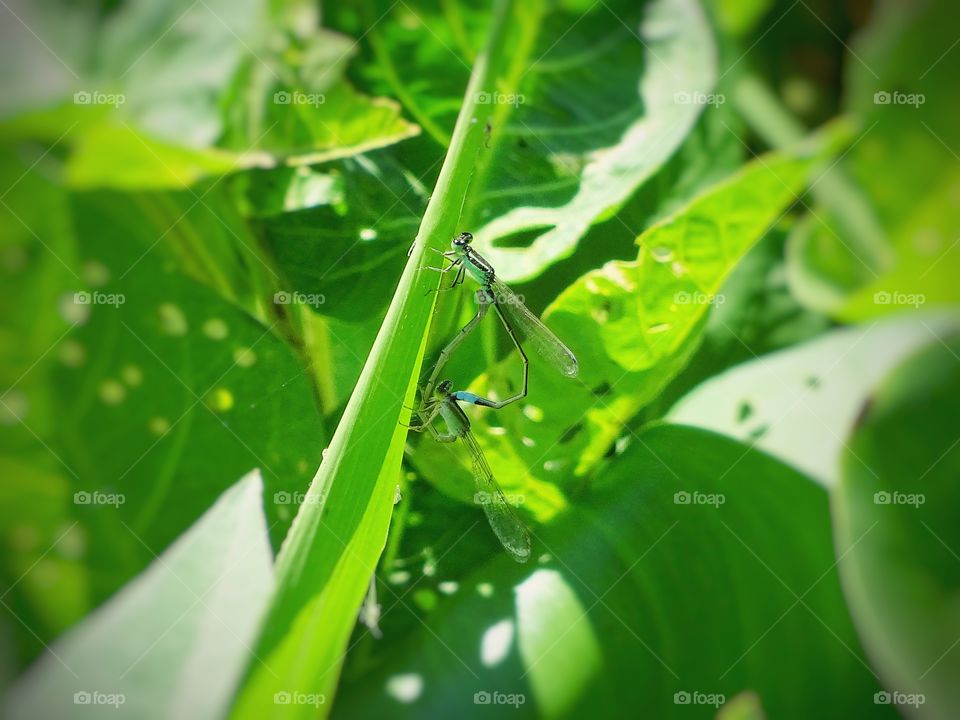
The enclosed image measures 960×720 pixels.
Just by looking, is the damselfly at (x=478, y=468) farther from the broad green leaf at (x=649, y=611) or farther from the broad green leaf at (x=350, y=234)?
the broad green leaf at (x=350, y=234)

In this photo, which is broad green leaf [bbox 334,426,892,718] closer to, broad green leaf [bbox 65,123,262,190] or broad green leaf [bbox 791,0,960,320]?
broad green leaf [bbox 791,0,960,320]

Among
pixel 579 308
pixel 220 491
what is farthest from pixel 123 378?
pixel 579 308

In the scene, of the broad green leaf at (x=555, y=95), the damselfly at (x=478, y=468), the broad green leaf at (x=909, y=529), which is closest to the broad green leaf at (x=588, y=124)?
the broad green leaf at (x=555, y=95)

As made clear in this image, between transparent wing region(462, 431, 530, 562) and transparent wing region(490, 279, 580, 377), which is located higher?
transparent wing region(490, 279, 580, 377)

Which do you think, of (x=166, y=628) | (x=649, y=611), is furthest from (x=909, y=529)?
(x=166, y=628)

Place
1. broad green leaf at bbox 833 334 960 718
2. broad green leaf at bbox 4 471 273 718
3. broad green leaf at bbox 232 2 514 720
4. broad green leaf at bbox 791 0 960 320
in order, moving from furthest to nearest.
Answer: broad green leaf at bbox 791 0 960 320 → broad green leaf at bbox 833 334 960 718 → broad green leaf at bbox 4 471 273 718 → broad green leaf at bbox 232 2 514 720

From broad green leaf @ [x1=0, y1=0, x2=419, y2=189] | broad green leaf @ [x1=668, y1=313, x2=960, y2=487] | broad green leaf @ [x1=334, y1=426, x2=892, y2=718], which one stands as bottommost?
broad green leaf @ [x1=334, y1=426, x2=892, y2=718]

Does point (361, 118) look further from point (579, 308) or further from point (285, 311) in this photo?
point (579, 308)

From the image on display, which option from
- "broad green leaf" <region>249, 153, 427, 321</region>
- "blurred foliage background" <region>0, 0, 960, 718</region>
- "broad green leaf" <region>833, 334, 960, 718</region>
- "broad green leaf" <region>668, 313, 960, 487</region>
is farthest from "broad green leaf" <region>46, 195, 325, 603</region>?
"broad green leaf" <region>833, 334, 960, 718</region>
